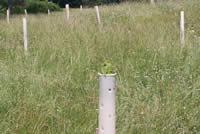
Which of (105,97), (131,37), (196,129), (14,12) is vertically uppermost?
(14,12)

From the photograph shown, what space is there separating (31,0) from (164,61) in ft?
88.8

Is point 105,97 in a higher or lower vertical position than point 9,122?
higher

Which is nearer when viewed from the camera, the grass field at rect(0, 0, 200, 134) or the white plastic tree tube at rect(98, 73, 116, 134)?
the white plastic tree tube at rect(98, 73, 116, 134)

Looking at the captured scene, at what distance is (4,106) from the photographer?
8.79ft

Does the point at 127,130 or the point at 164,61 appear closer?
the point at 127,130

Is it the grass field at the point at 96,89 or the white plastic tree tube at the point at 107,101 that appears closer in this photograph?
the white plastic tree tube at the point at 107,101

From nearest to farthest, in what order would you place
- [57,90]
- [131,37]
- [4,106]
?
[4,106] < [57,90] < [131,37]

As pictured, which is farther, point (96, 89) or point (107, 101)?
point (96, 89)

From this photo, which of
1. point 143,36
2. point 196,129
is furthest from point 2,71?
point 143,36

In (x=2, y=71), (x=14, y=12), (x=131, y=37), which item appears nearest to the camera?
(x=2, y=71)

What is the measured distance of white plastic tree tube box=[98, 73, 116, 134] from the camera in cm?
161

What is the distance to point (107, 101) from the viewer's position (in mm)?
1619

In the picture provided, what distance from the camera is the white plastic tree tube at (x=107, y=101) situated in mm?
1606

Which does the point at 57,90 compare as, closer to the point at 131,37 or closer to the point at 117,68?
the point at 117,68
